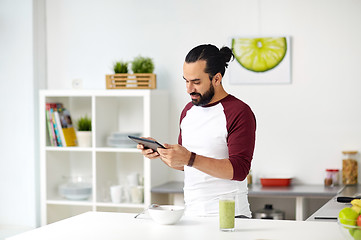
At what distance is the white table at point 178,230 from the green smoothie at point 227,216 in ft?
0.09

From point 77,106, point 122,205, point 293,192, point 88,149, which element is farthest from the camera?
point 77,106

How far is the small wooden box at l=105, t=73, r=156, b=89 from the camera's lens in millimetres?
4145

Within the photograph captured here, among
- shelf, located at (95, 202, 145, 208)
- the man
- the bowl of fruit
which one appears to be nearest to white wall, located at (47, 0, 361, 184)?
shelf, located at (95, 202, 145, 208)

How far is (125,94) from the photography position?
4.11m

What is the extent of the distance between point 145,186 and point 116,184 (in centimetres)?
55

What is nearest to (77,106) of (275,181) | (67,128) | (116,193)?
(67,128)

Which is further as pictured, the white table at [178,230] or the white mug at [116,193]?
the white mug at [116,193]

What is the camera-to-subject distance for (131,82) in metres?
4.21

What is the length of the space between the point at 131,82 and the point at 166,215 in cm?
213

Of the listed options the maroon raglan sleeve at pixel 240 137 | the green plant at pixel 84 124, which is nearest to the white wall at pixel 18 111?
the green plant at pixel 84 124

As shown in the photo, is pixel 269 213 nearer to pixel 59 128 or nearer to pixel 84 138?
pixel 84 138

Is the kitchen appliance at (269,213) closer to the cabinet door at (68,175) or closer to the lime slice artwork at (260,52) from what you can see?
the lime slice artwork at (260,52)

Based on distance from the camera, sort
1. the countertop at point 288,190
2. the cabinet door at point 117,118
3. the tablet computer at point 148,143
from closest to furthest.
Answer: the tablet computer at point 148,143 → the countertop at point 288,190 → the cabinet door at point 117,118

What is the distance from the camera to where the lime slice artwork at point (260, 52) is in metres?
4.14
